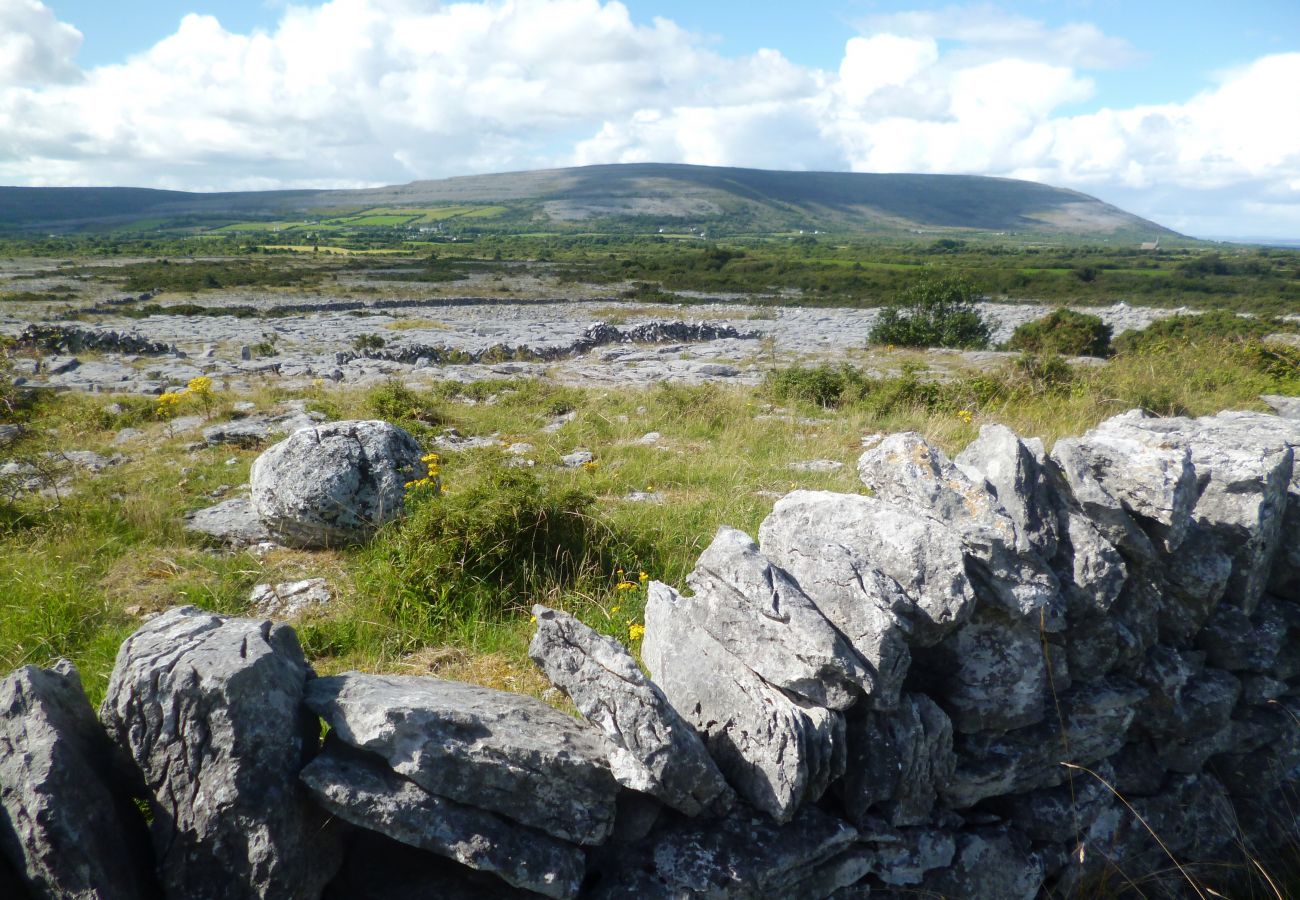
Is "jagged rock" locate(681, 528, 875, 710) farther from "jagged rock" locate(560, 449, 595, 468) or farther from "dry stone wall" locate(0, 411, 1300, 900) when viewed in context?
"jagged rock" locate(560, 449, 595, 468)

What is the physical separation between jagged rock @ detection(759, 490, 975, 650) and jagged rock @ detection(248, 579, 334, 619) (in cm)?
376

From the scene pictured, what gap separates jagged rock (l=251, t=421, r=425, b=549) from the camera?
22.7 feet

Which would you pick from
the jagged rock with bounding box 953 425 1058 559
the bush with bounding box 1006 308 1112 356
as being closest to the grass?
the jagged rock with bounding box 953 425 1058 559

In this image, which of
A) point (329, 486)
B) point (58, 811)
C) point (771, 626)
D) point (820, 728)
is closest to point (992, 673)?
point (820, 728)

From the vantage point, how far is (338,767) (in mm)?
2840

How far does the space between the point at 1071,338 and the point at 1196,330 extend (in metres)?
→ 3.43

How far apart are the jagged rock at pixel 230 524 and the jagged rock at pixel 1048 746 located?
6.18 m

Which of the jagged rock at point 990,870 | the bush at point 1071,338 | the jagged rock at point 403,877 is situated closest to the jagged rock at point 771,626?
the jagged rock at point 990,870

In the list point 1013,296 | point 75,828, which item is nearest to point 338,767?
point 75,828

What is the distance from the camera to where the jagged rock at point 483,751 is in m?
2.82

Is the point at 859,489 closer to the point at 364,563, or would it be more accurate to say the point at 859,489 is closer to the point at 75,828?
the point at 364,563

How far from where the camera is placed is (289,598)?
604 cm

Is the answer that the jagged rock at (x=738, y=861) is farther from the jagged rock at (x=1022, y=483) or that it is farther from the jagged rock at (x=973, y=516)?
the jagged rock at (x=1022, y=483)

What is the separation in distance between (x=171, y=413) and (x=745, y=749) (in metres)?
12.8
